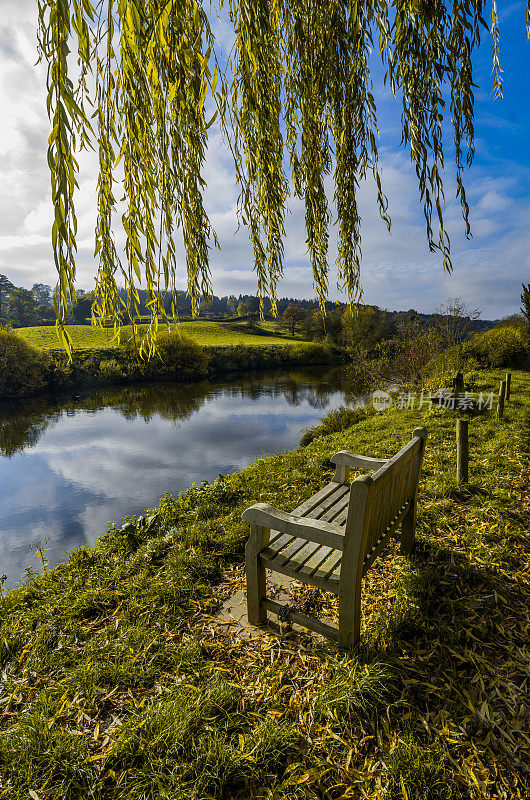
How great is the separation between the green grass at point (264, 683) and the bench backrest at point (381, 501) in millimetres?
538

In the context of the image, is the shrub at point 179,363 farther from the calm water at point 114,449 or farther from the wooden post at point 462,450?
the wooden post at point 462,450

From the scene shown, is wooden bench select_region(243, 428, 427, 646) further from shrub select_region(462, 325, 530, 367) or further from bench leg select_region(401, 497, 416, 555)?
shrub select_region(462, 325, 530, 367)

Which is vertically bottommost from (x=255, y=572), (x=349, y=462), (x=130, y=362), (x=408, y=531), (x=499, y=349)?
(x=408, y=531)

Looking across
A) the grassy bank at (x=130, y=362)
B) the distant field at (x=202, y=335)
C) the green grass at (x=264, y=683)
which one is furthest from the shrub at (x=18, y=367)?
the green grass at (x=264, y=683)

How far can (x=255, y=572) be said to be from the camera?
2.46 m

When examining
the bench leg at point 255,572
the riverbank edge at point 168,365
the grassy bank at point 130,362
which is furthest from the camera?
the riverbank edge at point 168,365

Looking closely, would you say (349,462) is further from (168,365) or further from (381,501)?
(168,365)

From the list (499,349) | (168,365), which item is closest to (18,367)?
(168,365)

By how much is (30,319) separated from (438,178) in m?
62.4

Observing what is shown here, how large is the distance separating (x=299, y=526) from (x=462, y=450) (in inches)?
125

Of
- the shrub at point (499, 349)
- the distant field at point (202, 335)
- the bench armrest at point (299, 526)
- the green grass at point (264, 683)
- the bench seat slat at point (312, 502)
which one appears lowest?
the green grass at point (264, 683)

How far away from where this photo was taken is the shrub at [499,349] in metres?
19.2

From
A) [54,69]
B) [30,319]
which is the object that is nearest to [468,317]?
[54,69]

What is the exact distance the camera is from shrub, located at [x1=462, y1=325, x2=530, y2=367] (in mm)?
19250
